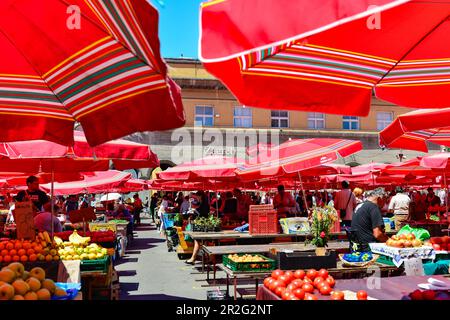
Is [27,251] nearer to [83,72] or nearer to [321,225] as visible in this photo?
[83,72]

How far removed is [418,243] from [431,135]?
1571 millimetres

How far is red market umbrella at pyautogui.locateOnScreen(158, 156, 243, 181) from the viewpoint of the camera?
43.4 feet

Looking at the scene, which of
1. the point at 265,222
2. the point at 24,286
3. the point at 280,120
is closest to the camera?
the point at 24,286

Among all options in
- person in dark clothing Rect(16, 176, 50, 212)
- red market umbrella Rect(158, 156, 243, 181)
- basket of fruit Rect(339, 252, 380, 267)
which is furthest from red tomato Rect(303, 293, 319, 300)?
red market umbrella Rect(158, 156, 243, 181)

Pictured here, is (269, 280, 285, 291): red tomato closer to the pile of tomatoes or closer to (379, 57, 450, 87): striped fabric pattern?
the pile of tomatoes

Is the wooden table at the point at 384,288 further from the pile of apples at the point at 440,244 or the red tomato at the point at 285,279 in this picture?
the pile of apples at the point at 440,244

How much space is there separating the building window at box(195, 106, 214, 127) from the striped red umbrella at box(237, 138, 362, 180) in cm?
2770

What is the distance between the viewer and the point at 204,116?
125ft

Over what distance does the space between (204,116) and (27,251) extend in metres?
32.6

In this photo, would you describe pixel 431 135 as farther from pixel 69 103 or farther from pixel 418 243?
pixel 69 103

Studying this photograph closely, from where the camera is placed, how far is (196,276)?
11.3 metres

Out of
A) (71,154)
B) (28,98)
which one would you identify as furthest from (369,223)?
(28,98)

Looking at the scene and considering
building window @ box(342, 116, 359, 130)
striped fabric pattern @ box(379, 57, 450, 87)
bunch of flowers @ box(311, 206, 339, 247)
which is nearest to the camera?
striped fabric pattern @ box(379, 57, 450, 87)

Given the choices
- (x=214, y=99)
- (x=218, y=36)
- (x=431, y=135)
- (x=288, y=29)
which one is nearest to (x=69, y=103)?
(x=218, y=36)
